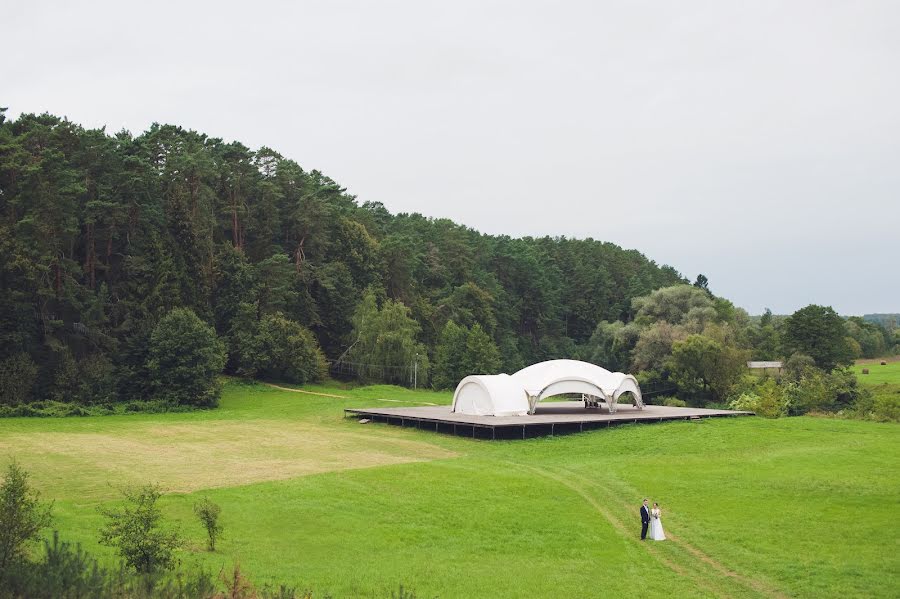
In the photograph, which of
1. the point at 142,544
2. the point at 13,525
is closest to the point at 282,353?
the point at 142,544

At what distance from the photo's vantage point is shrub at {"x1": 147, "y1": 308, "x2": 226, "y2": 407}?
52.8 m

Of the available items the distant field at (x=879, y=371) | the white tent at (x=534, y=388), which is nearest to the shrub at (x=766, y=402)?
the white tent at (x=534, y=388)

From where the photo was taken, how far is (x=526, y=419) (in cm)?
4081

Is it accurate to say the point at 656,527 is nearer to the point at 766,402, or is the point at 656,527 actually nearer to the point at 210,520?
the point at 210,520

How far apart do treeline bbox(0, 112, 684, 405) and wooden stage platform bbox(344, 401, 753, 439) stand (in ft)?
53.1

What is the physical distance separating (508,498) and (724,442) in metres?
14.1

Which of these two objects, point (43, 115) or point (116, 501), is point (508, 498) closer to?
point (116, 501)

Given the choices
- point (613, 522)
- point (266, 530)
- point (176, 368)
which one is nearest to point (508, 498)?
point (613, 522)

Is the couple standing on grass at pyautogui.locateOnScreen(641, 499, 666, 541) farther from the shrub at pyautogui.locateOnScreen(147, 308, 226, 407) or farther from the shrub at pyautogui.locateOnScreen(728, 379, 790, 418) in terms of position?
the shrub at pyautogui.locateOnScreen(147, 308, 226, 407)

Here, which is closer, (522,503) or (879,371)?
(522,503)

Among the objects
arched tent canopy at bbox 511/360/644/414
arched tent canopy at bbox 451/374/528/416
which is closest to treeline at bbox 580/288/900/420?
arched tent canopy at bbox 511/360/644/414

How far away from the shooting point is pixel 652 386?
226 feet

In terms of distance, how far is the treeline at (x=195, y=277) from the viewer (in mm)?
50625

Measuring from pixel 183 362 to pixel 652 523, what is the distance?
1541 inches
